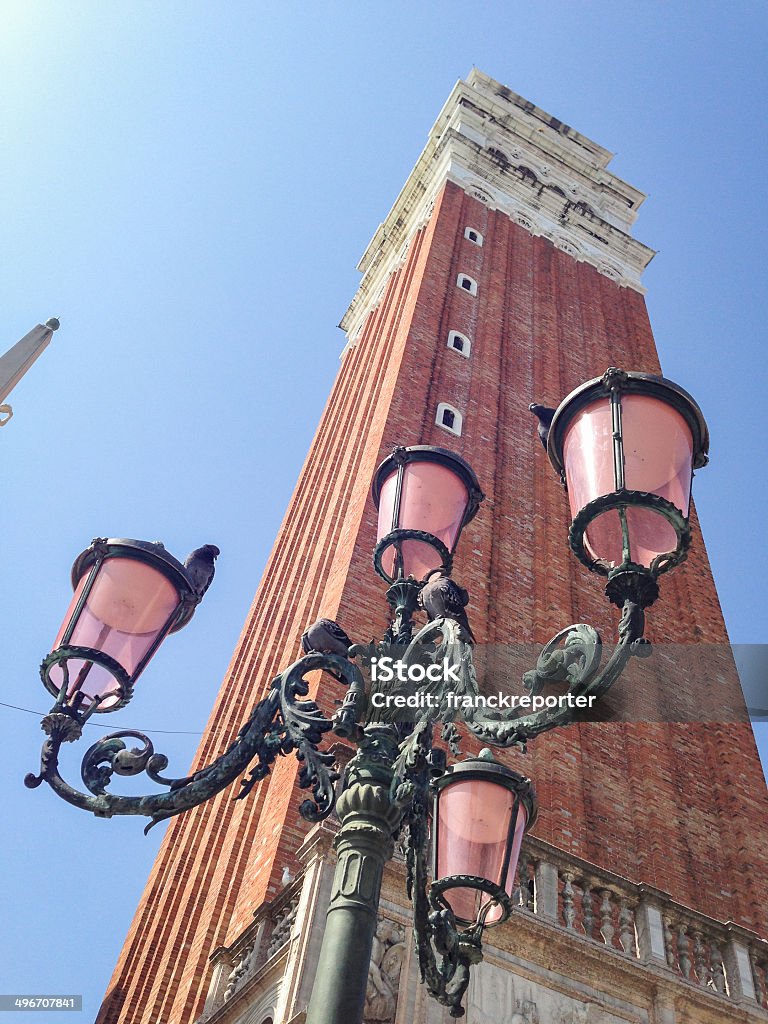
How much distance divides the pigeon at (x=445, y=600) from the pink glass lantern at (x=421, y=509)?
8.9 inches

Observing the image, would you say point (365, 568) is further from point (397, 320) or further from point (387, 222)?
point (387, 222)

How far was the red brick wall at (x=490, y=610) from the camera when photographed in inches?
374

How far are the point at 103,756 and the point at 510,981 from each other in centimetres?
372

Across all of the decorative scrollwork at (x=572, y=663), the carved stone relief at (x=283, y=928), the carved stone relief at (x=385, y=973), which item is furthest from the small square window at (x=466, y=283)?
the decorative scrollwork at (x=572, y=663)

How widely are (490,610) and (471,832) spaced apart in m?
7.21

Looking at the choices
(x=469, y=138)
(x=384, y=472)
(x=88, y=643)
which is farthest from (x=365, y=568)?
(x=469, y=138)

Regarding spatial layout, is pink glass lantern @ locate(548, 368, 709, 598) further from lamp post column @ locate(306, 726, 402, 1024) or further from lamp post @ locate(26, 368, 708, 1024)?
lamp post column @ locate(306, 726, 402, 1024)

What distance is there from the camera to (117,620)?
3.83 meters

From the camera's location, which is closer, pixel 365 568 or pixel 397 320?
pixel 365 568

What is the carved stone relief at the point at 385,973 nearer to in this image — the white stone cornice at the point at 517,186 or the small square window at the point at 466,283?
the small square window at the point at 466,283

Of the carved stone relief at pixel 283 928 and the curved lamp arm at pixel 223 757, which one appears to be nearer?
the curved lamp arm at pixel 223 757

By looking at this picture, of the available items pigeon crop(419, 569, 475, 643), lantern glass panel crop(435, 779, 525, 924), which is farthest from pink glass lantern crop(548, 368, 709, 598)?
lantern glass panel crop(435, 779, 525, 924)

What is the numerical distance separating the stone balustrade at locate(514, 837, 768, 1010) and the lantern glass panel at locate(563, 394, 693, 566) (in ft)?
13.7

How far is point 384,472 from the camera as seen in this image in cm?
443
